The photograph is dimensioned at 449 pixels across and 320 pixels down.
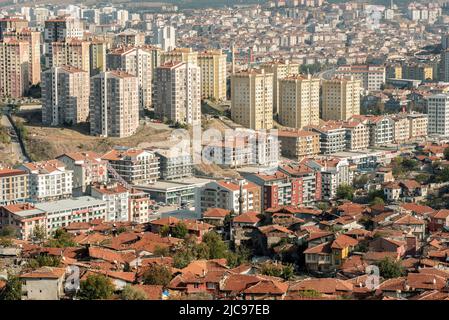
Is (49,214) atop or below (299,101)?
below

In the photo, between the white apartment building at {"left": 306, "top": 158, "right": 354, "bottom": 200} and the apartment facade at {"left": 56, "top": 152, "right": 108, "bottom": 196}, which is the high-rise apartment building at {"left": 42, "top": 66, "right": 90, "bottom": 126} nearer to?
the apartment facade at {"left": 56, "top": 152, "right": 108, "bottom": 196}

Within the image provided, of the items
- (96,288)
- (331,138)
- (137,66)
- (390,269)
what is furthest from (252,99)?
(96,288)

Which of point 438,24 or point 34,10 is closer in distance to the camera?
point 34,10

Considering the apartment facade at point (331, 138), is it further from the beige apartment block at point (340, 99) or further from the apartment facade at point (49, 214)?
the apartment facade at point (49, 214)

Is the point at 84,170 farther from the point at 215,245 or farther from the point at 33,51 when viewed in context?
the point at 33,51

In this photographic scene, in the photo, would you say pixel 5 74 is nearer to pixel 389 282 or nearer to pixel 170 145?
pixel 170 145

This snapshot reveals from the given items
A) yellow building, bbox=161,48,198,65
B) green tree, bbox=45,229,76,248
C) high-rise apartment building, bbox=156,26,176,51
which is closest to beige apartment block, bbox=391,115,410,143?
yellow building, bbox=161,48,198,65
